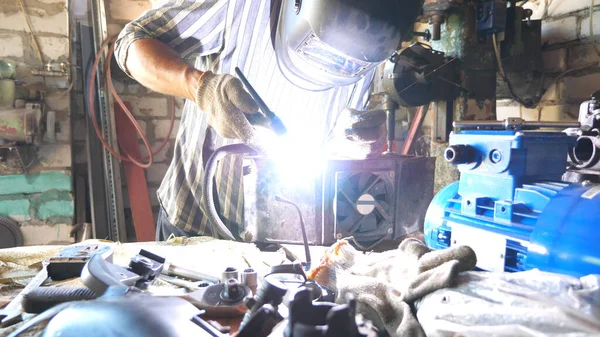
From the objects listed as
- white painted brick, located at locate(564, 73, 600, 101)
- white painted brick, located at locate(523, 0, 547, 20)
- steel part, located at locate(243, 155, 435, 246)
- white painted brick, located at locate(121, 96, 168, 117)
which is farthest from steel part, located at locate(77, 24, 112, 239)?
white painted brick, located at locate(564, 73, 600, 101)

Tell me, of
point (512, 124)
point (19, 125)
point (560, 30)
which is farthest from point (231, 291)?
point (19, 125)

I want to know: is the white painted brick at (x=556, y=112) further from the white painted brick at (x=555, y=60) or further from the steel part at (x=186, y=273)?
the steel part at (x=186, y=273)

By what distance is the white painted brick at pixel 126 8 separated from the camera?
9.87 feet

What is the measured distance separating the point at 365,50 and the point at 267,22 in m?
0.52

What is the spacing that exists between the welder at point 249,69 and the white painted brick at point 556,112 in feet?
3.24

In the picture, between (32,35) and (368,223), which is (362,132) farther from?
(32,35)

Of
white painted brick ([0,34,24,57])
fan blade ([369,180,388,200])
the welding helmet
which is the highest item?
white painted brick ([0,34,24,57])

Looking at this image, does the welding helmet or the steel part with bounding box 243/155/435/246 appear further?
the steel part with bounding box 243/155/435/246

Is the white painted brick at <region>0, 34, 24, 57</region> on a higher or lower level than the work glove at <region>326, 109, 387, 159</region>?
higher

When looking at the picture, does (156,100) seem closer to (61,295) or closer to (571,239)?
(61,295)

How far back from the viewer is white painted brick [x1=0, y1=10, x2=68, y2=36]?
2.58m

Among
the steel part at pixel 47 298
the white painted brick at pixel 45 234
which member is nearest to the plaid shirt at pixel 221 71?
the steel part at pixel 47 298

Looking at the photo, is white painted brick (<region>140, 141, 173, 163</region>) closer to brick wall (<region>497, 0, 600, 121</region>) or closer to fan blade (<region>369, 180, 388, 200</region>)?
fan blade (<region>369, 180, 388, 200</region>)

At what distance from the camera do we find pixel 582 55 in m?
1.79
